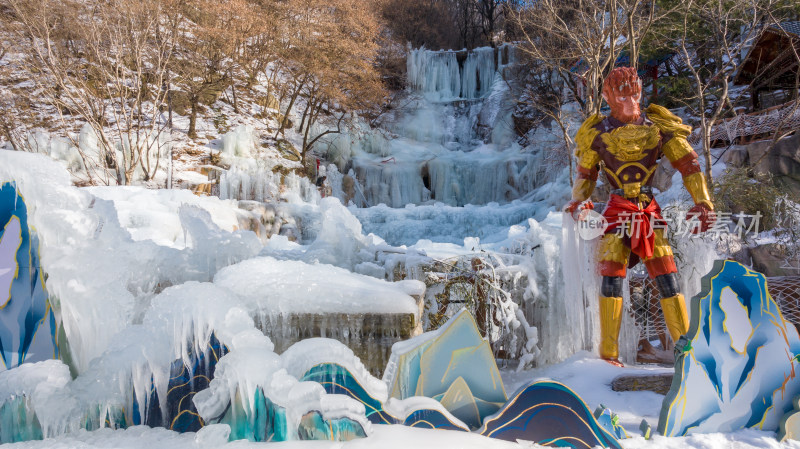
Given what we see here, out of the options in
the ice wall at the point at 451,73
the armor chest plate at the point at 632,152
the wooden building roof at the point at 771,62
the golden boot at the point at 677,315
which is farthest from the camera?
the ice wall at the point at 451,73

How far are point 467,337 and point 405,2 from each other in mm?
25578

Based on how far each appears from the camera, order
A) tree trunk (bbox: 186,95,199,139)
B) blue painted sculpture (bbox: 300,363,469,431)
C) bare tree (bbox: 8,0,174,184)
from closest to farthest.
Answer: blue painted sculpture (bbox: 300,363,469,431) < bare tree (bbox: 8,0,174,184) < tree trunk (bbox: 186,95,199,139)

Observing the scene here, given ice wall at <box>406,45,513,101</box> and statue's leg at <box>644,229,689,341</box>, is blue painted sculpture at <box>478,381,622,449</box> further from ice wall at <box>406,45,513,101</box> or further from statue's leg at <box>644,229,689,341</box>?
ice wall at <box>406,45,513,101</box>

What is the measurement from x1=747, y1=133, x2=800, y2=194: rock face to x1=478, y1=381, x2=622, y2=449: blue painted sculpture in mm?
10369

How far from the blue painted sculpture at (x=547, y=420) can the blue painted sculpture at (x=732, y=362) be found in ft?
1.62

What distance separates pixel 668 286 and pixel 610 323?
0.47 metres

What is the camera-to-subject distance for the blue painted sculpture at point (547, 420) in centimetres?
191

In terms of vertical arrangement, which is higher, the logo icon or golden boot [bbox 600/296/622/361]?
the logo icon

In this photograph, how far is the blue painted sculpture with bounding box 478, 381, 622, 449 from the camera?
75.3 inches

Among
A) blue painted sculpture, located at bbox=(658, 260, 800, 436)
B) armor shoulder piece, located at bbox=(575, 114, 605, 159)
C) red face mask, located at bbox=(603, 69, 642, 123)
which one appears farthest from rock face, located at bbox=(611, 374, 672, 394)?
red face mask, located at bbox=(603, 69, 642, 123)

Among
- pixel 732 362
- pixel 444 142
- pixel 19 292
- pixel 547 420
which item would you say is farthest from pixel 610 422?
pixel 444 142

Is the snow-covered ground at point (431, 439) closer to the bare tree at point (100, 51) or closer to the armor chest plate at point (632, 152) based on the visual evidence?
the armor chest plate at point (632, 152)

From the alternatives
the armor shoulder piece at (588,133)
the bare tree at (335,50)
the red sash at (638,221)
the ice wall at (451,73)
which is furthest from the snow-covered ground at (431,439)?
the ice wall at (451,73)

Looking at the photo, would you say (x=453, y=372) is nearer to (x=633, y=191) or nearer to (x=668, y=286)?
(x=668, y=286)
